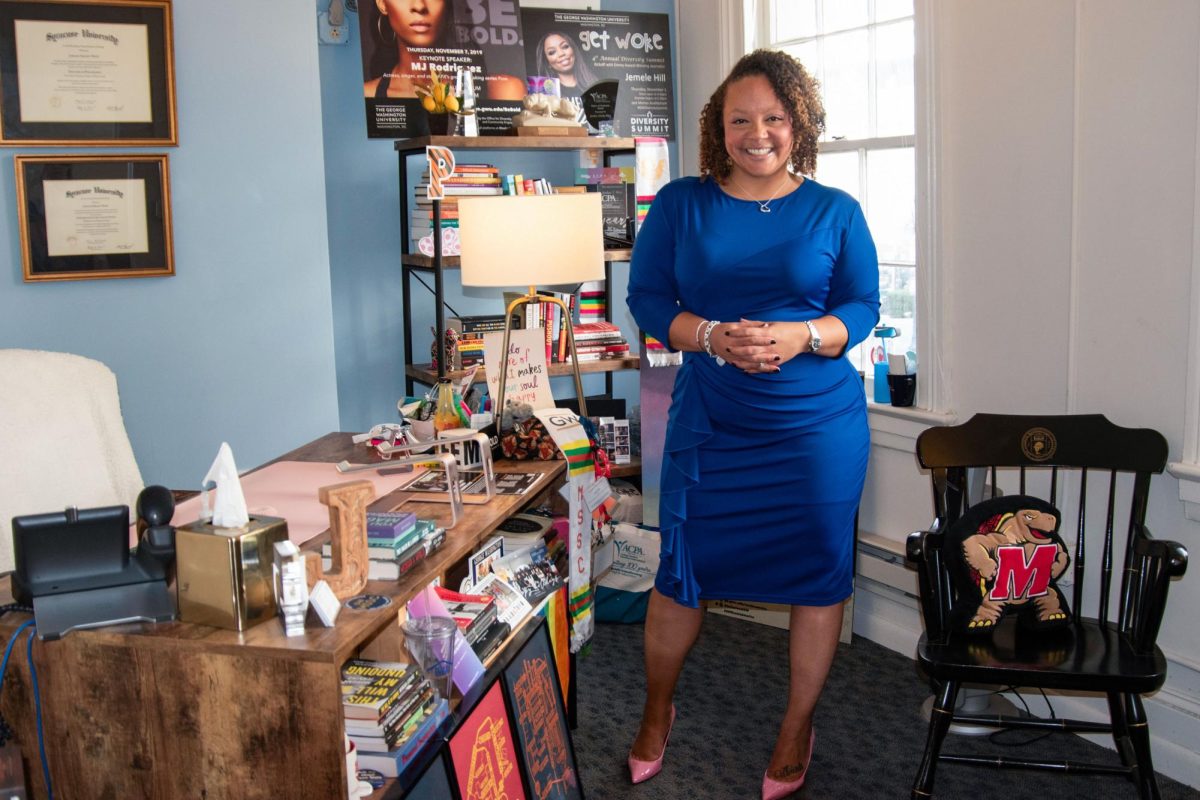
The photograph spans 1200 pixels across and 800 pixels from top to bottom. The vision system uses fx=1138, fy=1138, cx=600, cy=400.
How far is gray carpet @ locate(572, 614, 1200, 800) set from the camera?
2748 millimetres

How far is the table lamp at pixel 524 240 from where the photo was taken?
10.3 feet

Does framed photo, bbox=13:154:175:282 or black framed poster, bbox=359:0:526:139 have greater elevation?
black framed poster, bbox=359:0:526:139

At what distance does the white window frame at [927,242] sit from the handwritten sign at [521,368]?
1.15 m

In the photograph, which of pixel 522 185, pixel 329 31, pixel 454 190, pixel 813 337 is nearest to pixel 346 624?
pixel 813 337

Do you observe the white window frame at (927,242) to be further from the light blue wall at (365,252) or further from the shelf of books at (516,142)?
the light blue wall at (365,252)

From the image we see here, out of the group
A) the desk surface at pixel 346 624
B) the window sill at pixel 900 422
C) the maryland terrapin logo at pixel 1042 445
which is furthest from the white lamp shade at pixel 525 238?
the maryland terrapin logo at pixel 1042 445

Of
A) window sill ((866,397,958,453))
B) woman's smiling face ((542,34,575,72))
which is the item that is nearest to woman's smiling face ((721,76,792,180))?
window sill ((866,397,958,453))

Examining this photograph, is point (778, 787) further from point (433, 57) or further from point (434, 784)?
point (433, 57)

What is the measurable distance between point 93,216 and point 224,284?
1.34 ft

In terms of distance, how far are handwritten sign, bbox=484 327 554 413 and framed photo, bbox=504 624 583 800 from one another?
0.81m

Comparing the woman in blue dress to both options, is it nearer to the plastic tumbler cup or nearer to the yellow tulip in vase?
the plastic tumbler cup

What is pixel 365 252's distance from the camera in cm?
434

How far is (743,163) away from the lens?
260cm

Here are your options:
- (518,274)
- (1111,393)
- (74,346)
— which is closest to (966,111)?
(1111,393)
